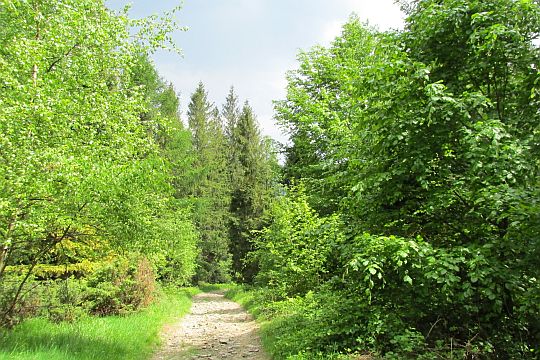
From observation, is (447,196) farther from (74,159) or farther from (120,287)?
(120,287)

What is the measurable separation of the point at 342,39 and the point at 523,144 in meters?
15.8

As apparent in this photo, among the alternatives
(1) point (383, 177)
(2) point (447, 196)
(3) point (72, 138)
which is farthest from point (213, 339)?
(2) point (447, 196)

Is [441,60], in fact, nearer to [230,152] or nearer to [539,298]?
[539,298]

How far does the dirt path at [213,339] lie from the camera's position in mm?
9703

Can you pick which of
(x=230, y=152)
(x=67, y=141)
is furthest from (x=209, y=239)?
(x=67, y=141)

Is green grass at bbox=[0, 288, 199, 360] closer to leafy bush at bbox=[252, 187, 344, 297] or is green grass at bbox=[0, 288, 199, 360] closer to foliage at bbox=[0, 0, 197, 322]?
foliage at bbox=[0, 0, 197, 322]

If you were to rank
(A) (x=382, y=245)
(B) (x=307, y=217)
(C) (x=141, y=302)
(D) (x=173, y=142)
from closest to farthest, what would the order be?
(A) (x=382, y=245) < (B) (x=307, y=217) < (C) (x=141, y=302) < (D) (x=173, y=142)

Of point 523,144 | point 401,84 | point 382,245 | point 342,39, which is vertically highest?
point 342,39

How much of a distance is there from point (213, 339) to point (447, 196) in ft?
29.2

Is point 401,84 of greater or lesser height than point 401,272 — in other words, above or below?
above

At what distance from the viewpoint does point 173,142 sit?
2470cm

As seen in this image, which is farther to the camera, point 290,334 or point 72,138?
point 290,334

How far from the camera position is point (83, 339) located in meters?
8.84

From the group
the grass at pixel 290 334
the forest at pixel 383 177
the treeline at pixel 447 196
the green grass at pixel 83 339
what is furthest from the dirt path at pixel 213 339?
the treeline at pixel 447 196
